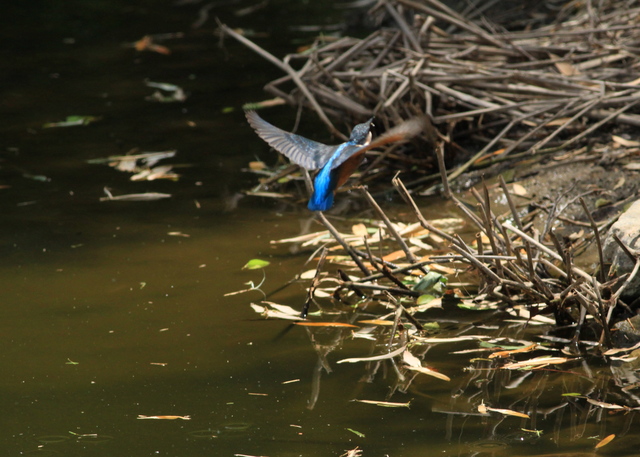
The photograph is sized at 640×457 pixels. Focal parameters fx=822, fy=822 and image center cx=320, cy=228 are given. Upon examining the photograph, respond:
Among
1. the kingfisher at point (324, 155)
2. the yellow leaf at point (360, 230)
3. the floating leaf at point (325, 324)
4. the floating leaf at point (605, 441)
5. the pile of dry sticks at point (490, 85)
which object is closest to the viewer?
the floating leaf at point (605, 441)

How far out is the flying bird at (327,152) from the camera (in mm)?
2399

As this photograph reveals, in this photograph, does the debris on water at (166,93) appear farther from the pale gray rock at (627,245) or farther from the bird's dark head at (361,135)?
the pale gray rock at (627,245)

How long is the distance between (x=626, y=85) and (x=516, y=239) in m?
1.29

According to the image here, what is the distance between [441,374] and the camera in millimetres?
2555

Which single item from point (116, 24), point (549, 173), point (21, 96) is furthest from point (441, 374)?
point (116, 24)

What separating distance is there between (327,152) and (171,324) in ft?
2.89

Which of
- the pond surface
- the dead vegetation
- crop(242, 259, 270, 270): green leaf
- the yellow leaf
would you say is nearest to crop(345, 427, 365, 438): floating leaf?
the pond surface

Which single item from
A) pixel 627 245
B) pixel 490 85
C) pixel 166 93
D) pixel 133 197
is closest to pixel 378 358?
pixel 627 245

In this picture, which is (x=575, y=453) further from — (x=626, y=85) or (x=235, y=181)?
(x=235, y=181)

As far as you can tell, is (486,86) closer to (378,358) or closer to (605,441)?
(378,358)

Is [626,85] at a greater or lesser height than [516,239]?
greater

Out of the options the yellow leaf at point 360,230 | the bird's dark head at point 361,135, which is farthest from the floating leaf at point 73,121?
the bird's dark head at point 361,135

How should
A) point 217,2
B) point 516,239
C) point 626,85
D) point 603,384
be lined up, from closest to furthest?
1. point 603,384
2. point 516,239
3. point 626,85
4. point 217,2

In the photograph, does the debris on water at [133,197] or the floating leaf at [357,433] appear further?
the debris on water at [133,197]
